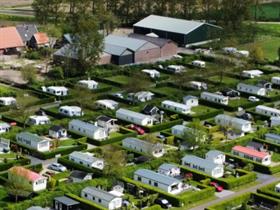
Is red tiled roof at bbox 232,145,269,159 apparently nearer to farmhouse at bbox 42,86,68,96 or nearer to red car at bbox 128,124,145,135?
red car at bbox 128,124,145,135

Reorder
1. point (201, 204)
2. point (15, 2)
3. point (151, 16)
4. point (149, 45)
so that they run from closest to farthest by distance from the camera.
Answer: point (201, 204)
point (149, 45)
point (151, 16)
point (15, 2)

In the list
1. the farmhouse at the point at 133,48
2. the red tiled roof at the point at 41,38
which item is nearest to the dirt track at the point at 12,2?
the red tiled roof at the point at 41,38

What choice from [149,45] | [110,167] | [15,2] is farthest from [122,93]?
[15,2]

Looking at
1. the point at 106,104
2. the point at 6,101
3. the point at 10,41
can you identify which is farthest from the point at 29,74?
the point at 10,41

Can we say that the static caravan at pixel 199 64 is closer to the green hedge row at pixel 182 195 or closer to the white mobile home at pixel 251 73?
the white mobile home at pixel 251 73

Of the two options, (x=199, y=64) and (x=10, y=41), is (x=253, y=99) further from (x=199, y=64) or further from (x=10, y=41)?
(x=10, y=41)

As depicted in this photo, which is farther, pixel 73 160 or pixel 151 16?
pixel 151 16

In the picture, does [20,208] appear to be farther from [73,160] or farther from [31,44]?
[31,44]
